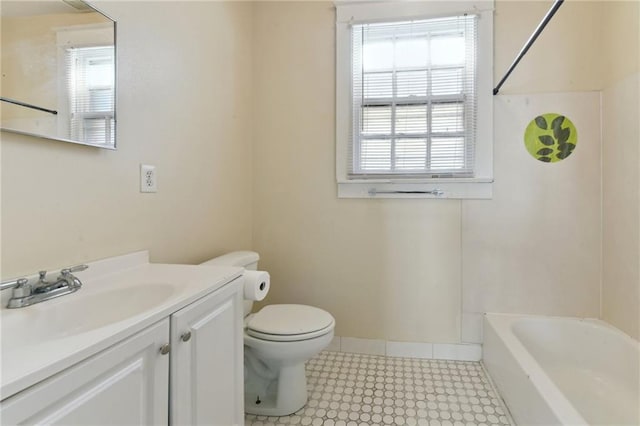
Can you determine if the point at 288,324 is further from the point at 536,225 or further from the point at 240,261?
the point at 536,225

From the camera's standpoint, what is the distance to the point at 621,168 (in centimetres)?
172

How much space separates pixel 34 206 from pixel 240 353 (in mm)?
794

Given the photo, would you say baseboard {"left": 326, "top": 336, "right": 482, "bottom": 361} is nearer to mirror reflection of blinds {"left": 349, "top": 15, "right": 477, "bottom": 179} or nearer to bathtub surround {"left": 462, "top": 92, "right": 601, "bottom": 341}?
bathtub surround {"left": 462, "top": 92, "right": 601, "bottom": 341}

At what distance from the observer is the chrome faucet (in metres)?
0.79

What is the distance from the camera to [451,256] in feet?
6.72

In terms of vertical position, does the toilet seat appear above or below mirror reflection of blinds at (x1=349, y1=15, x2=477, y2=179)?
below

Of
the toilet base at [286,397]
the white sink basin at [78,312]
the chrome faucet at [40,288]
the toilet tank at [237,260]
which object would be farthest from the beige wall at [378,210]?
the chrome faucet at [40,288]

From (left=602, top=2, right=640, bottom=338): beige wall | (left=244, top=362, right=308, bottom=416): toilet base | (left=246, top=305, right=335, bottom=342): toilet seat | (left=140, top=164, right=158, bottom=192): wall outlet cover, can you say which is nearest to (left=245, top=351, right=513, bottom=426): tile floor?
(left=244, top=362, right=308, bottom=416): toilet base

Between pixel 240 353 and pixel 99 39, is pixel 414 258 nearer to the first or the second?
pixel 240 353

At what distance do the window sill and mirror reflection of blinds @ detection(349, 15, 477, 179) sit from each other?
0.06 m

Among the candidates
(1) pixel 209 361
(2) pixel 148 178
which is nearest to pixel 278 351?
(1) pixel 209 361

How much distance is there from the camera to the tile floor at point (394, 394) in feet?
4.92

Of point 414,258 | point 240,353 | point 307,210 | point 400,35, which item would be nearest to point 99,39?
point 240,353

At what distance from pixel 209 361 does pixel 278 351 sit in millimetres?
553
